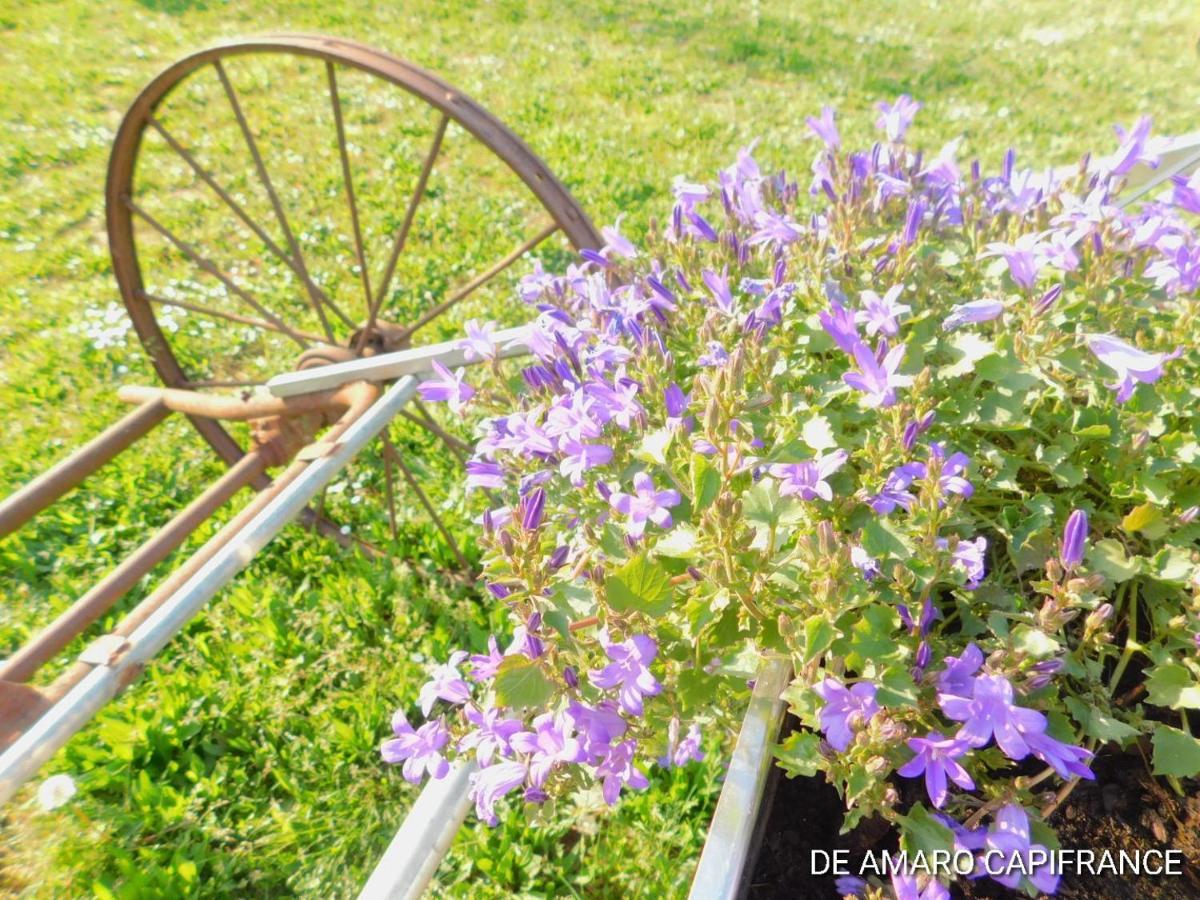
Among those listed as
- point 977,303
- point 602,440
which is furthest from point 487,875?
point 977,303

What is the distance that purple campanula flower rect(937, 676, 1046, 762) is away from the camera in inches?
32.5

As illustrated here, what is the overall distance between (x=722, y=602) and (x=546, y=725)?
250mm

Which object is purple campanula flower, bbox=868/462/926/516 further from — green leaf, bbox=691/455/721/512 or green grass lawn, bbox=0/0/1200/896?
green grass lawn, bbox=0/0/1200/896

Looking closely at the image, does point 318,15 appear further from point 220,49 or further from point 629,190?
point 220,49

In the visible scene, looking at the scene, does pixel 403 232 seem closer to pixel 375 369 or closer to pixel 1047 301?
pixel 375 369

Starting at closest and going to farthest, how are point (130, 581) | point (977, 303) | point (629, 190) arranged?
point (977, 303), point (130, 581), point (629, 190)

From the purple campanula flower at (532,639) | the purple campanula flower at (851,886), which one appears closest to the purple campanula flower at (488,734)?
the purple campanula flower at (532,639)

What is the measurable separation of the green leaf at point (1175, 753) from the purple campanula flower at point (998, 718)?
278mm

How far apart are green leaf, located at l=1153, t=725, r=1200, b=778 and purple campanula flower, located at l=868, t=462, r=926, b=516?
41 cm

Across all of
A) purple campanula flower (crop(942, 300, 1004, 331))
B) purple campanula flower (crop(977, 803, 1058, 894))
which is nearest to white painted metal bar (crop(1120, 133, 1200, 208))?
purple campanula flower (crop(942, 300, 1004, 331))

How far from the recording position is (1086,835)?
112 centimetres

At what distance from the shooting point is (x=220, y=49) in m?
1.86

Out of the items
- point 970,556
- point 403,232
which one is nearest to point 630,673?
point 970,556

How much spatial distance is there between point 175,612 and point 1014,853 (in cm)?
126
